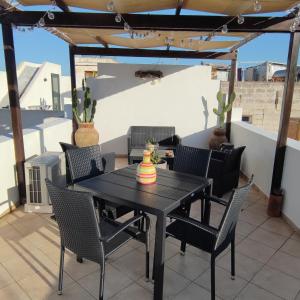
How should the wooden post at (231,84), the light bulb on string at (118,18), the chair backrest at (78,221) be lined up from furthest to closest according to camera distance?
the wooden post at (231,84), the light bulb on string at (118,18), the chair backrest at (78,221)

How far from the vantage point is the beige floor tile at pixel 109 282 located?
2287 mm

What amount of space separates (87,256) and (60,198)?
1.71 ft

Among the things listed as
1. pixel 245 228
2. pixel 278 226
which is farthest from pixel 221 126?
pixel 245 228

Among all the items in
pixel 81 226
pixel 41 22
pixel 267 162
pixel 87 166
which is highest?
pixel 41 22

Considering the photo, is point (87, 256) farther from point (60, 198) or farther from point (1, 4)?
point (1, 4)

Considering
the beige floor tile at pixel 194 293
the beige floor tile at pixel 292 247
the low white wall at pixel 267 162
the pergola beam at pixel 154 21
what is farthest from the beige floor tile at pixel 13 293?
the low white wall at pixel 267 162

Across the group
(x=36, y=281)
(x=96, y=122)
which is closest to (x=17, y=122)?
(x=36, y=281)

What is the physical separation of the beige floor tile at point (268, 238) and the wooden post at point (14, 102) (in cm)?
334

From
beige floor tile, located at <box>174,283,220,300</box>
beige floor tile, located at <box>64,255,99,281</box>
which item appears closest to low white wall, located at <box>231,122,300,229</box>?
beige floor tile, located at <box>174,283,220,300</box>

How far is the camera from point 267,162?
14.4 feet

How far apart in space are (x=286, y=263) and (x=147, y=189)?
171 centimetres

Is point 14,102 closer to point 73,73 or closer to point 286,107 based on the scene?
point 73,73

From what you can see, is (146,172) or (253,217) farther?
(253,217)

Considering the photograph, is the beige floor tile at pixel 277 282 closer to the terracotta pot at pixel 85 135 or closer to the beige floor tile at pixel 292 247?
the beige floor tile at pixel 292 247
